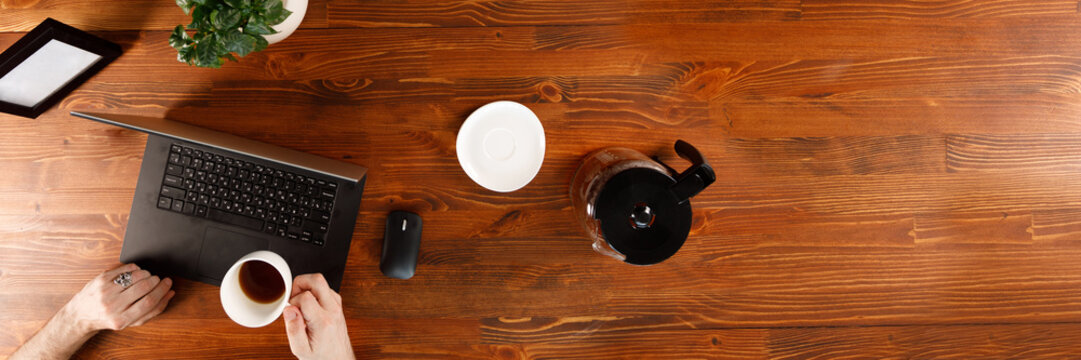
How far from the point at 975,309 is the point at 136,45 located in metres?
1.91

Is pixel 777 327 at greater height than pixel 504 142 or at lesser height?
lesser

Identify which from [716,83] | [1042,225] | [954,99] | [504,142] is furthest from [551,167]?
[1042,225]

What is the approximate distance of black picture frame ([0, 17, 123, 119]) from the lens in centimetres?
92

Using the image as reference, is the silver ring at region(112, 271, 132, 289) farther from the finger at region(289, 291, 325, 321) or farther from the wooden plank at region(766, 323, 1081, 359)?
the wooden plank at region(766, 323, 1081, 359)

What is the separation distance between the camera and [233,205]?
104 cm

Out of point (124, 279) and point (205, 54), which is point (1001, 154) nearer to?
point (205, 54)

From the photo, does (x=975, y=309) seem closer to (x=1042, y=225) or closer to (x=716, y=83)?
(x=1042, y=225)

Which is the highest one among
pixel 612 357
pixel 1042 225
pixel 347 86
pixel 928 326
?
pixel 347 86

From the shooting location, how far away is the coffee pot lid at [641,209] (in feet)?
3.03

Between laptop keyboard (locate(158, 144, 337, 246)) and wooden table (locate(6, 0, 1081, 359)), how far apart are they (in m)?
0.11

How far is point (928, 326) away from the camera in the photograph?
1166 mm

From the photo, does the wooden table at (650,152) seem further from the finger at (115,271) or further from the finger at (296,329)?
the finger at (296,329)

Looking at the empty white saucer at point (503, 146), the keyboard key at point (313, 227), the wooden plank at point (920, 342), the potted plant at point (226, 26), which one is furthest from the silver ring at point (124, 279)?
the wooden plank at point (920, 342)

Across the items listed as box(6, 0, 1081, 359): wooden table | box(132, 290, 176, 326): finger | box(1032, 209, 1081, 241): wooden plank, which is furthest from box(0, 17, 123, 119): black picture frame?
box(1032, 209, 1081, 241): wooden plank
